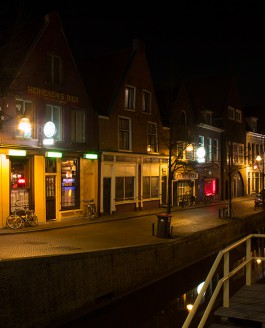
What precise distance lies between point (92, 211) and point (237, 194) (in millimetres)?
25826

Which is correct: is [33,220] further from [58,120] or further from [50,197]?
[58,120]

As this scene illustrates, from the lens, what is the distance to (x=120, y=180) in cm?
2736

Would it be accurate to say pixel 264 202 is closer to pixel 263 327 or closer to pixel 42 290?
pixel 42 290

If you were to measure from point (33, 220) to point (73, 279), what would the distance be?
925cm

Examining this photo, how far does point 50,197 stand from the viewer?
21750 millimetres

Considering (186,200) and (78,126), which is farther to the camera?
(186,200)

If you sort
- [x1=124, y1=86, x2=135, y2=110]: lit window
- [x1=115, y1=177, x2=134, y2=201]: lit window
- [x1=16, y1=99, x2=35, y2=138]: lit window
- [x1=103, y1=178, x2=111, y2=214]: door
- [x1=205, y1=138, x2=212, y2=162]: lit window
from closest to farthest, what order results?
[x1=16, y1=99, x2=35, y2=138]: lit window
[x1=103, y1=178, x2=111, y2=214]: door
[x1=115, y1=177, x2=134, y2=201]: lit window
[x1=124, y1=86, x2=135, y2=110]: lit window
[x1=205, y1=138, x2=212, y2=162]: lit window

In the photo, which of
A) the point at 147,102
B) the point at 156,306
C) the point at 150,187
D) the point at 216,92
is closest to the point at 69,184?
the point at 150,187

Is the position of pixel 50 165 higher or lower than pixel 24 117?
lower

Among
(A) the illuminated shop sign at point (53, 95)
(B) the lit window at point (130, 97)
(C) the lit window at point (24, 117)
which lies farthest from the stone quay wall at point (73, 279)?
(B) the lit window at point (130, 97)

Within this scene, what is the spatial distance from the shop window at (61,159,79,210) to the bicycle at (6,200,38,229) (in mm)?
2684

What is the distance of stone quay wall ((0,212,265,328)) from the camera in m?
9.77

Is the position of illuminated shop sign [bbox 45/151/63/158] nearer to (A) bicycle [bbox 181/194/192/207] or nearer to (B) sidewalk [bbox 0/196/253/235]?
(B) sidewalk [bbox 0/196/253/235]

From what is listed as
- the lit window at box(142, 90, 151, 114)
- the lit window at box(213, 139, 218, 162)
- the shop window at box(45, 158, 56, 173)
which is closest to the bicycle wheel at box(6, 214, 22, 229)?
the shop window at box(45, 158, 56, 173)
